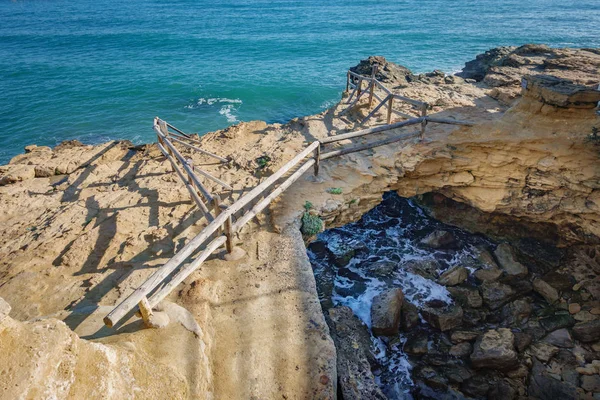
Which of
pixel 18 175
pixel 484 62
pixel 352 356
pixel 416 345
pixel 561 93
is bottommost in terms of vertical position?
pixel 416 345

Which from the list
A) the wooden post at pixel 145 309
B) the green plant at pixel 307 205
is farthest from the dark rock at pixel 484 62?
the wooden post at pixel 145 309

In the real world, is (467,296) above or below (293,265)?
below

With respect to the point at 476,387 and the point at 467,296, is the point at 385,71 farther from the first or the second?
the point at 476,387

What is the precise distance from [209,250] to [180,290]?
0.74 m

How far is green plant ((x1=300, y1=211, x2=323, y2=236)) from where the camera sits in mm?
6855

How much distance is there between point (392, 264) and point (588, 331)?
167 inches

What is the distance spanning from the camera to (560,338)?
23.7 ft

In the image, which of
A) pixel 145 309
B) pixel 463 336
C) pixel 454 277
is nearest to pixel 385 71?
pixel 454 277

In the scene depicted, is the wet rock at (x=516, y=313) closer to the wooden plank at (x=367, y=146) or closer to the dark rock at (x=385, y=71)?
the wooden plank at (x=367, y=146)

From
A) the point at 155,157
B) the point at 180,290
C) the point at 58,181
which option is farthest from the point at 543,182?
the point at 58,181

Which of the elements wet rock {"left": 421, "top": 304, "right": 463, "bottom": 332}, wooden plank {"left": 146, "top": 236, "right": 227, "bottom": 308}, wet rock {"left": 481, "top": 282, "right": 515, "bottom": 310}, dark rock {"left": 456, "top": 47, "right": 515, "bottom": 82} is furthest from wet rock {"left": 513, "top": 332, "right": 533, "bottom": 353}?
dark rock {"left": 456, "top": 47, "right": 515, "bottom": 82}

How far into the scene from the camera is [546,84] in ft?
27.6

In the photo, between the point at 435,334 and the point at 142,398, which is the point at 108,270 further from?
the point at 435,334

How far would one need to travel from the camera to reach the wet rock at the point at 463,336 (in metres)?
7.23
